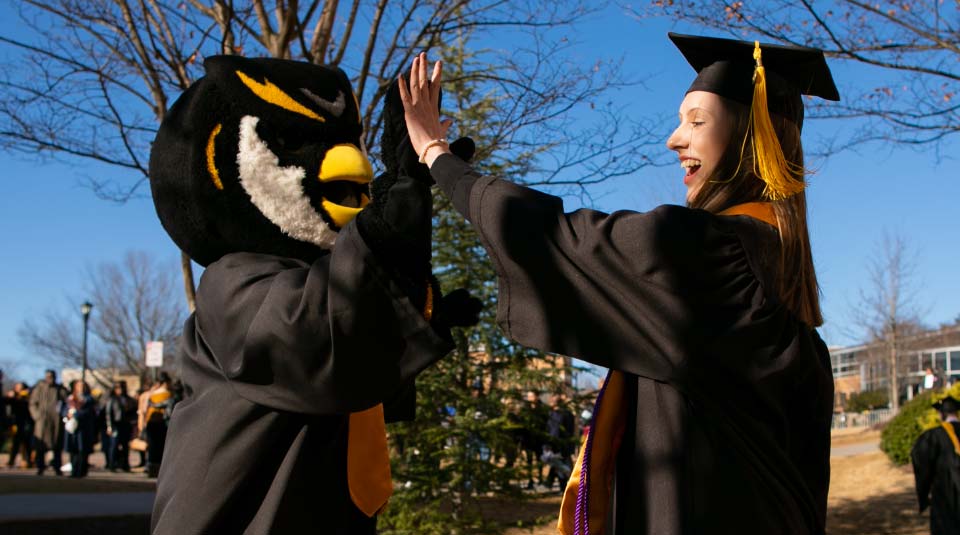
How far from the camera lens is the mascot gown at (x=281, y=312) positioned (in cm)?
217

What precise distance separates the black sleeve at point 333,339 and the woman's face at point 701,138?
2.54ft

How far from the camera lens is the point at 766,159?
2242mm

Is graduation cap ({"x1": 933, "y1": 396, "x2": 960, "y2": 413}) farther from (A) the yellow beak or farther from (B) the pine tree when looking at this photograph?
(A) the yellow beak

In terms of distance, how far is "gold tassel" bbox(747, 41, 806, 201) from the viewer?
2.23 meters

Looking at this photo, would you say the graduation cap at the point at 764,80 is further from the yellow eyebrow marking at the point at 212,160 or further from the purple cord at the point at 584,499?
the yellow eyebrow marking at the point at 212,160

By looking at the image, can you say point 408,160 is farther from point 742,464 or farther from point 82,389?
point 82,389

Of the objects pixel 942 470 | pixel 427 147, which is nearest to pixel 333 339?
pixel 427 147

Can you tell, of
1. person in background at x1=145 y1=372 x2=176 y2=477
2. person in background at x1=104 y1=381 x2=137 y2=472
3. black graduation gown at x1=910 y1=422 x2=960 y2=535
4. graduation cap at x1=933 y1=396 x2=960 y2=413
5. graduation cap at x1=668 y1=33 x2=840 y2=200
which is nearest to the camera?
graduation cap at x1=668 y1=33 x2=840 y2=200

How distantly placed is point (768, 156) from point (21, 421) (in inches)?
635

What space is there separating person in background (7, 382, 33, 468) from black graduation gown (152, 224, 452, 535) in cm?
1482

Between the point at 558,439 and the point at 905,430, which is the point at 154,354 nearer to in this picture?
the point at 558,439

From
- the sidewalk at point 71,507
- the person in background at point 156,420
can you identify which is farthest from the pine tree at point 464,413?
the person in background at point 156,420

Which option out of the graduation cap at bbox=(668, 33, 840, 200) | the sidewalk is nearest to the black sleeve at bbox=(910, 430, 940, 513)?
the sidewalk

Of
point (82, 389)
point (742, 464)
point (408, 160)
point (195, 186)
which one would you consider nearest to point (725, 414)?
point (742, 464)
